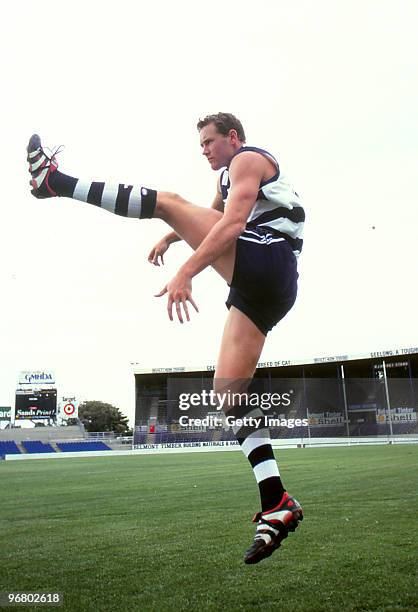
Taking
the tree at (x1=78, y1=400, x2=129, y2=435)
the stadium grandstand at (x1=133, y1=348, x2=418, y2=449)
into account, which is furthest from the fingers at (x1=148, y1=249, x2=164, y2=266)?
the tree at (x1=78, y1=400, x2=129, y2=435)

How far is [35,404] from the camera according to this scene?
161 ft

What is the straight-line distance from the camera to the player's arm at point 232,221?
8.27 ft

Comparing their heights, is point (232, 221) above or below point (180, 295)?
above

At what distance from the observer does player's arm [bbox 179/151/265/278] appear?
2520 millimetres

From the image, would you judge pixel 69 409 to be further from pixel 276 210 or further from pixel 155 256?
pixel 276 210

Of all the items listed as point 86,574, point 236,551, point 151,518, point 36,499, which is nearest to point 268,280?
point 86,574

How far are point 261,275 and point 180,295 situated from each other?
447mm

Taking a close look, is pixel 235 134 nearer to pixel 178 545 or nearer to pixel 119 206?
pixel 119 206

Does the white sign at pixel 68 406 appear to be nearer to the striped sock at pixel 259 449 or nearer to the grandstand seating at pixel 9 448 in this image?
the grandstand seating at pixel 9 448

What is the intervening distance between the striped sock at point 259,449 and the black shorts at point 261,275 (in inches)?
16.0

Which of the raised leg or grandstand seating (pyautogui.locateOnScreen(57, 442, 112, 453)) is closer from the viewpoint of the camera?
the raised leg

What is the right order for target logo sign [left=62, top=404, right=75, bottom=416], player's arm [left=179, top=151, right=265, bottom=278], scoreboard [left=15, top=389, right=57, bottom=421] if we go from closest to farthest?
player's arm [left=179, top=151, right=265, bottom=278] → scoreboard [left=15, top=389, right=57, bottom=421] → target logo sign [left=62, top=404, right=75, bottom=416]

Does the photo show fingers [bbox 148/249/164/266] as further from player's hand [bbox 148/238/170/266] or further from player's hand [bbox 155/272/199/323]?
player's hand [bbox 155/272/199/323]

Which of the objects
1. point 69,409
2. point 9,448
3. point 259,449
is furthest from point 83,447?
point 259,449
